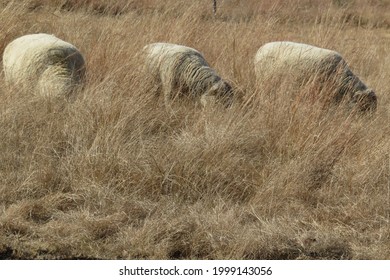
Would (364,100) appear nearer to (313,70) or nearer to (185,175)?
(313,70)

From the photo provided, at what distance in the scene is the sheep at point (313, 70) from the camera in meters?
6.36

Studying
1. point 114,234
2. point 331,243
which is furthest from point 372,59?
point 114,234

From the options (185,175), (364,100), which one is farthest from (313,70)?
(185,175)

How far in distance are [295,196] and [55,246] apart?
1.74 meters

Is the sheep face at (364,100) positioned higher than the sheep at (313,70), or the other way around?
the sheep at (313,70)

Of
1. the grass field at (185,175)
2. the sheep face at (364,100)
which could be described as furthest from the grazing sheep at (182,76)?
the sheep face at (364,100)

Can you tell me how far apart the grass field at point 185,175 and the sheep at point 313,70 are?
23cm

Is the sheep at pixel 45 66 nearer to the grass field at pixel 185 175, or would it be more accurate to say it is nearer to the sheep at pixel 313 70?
the grass field at pixel 185 175

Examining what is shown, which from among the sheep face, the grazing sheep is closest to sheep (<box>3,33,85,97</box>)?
the grazing sheep

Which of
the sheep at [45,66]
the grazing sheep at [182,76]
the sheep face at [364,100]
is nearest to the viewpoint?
the sheep at [45,66]

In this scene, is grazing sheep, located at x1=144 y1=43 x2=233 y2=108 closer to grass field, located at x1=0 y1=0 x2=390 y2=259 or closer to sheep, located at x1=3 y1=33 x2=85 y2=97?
grass field, located at x1=0 y1=0 x2=390 y2=259

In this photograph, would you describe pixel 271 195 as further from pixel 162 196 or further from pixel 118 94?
pixel 118 94

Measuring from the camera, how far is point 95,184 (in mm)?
4465

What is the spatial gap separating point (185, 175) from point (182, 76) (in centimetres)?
192
